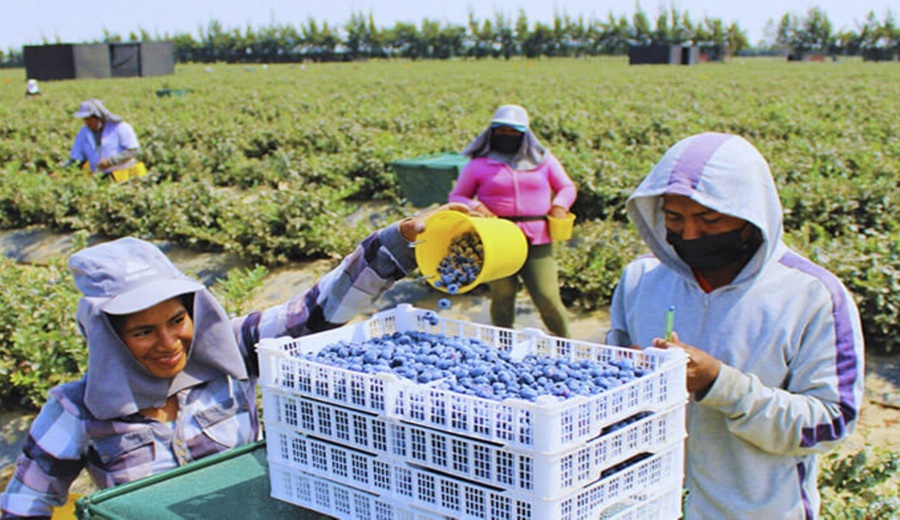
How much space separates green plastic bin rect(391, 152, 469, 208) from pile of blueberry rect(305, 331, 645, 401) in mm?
6553

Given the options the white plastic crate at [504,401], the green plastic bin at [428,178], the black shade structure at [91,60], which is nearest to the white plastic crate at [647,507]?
the white plastic crate at [504,401]

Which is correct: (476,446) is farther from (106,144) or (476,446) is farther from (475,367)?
(106,144)

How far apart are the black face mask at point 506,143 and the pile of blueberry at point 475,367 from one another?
3682 mm

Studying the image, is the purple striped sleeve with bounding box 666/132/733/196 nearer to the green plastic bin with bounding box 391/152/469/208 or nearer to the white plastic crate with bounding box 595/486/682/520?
the white plastic crate with bounding box 595/486/682/520

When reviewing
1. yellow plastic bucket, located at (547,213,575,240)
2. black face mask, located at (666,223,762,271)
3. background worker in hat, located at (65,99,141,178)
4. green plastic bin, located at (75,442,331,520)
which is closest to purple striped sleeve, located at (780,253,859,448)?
black face mask, located at (666,223,762,271)

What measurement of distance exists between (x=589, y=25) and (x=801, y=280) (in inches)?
3652

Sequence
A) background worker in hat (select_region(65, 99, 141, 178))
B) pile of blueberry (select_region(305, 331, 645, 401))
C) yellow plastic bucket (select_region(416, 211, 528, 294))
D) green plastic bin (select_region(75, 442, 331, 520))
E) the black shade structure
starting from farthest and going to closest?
the black shade structure
background worker in hat (select_region(65, 99, 141, 178))
yellow plastic bucket (select_region(416, 211, 528, 294))
green plastic bin (select_region(75, 442, 331, 520))
pile of blueberry (select_region(305, 331, 645, 401))

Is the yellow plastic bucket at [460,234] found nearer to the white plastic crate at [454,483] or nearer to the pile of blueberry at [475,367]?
the pile of blueberry at [475,367]

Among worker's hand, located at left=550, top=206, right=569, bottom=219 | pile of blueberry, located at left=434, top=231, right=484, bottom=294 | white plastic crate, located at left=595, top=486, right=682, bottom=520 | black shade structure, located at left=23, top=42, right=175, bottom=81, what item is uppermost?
black shade structure, located at left=23, top=42, right=175, bottom=81

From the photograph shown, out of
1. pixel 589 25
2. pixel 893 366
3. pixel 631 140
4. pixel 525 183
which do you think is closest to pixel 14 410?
pixel 525 183

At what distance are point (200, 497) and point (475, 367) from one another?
2.23ft

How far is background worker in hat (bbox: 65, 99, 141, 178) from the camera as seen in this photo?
10102 millimetres

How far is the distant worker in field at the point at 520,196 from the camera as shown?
5.67m

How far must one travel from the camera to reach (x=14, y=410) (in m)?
5.50
